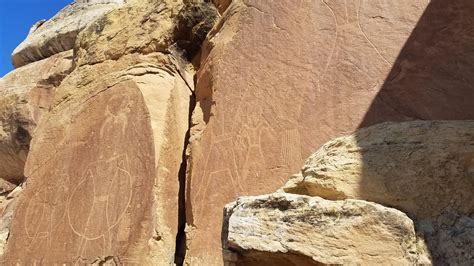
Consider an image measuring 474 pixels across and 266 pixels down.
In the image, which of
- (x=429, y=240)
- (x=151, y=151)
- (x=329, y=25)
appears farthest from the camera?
(x=151, y=151)

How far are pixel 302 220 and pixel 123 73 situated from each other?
337 centimetres

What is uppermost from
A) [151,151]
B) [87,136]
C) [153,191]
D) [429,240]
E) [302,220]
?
[87,136]

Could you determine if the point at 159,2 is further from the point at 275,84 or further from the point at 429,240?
the point at 429,240

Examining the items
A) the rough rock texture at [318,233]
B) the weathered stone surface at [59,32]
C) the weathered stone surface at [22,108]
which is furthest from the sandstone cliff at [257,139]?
the weathered stone surface at [59,32]

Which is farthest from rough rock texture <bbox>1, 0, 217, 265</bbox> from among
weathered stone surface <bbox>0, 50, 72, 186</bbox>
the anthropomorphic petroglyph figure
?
weathered stone surface <bbox>0, 50, 72, 186</bbox>

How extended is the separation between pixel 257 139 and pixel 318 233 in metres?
1.82

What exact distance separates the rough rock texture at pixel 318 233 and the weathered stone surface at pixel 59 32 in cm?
752

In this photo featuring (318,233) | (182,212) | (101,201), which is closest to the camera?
(318,233)

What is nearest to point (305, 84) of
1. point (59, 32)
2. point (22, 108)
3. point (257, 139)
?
point (257, 139)

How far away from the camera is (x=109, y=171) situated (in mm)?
4562

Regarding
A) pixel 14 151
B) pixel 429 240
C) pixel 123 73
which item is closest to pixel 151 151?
pixel 123 73

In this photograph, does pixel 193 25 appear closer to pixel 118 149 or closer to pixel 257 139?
pixel 118 149

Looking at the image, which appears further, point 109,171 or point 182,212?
point 109,171

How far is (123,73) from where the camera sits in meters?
5.14
